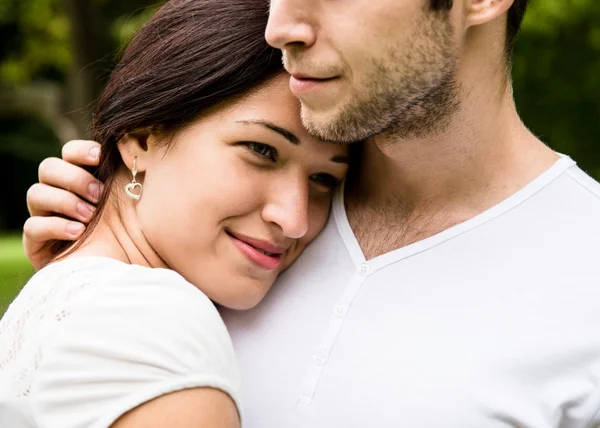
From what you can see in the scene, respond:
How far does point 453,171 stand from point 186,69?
754 mm

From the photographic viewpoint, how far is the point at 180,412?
1621 mm

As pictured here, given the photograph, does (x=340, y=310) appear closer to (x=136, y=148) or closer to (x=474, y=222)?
(x=474, y=222)

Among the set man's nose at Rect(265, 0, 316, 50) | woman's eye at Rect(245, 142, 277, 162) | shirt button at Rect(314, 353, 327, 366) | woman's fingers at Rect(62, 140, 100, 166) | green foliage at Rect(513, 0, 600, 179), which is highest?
man's nose at Rect(265, 0, 316, 50)

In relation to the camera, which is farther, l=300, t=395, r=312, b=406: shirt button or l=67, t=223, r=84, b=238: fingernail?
l=67, t=223, r=84, b=238: fingernail

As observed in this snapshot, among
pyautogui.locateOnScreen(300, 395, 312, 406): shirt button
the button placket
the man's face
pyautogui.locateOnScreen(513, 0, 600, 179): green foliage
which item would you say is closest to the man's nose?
the man's face

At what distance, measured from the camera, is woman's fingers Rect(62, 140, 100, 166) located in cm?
245

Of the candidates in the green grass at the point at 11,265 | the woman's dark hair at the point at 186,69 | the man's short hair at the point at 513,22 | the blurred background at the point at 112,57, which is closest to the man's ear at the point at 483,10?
the man's short hair at the point at 513,22

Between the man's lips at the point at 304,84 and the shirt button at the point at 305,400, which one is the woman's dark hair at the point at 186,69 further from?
the shirt button at the point at 305,400

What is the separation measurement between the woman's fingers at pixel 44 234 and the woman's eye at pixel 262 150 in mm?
528

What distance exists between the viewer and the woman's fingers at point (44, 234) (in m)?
2.36

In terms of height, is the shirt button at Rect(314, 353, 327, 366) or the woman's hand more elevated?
the woman's hand

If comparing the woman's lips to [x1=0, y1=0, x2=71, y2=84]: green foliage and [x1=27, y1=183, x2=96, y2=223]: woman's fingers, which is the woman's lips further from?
[x1=0, y1=0, x2=71, y2=84]: green foliage

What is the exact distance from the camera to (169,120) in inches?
86.4

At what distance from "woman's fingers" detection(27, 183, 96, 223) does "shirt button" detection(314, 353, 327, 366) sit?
0.73 metres
